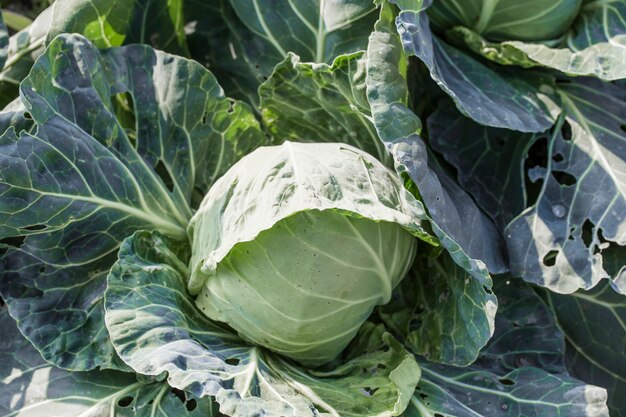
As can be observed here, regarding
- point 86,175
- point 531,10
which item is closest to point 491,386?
point 531,10

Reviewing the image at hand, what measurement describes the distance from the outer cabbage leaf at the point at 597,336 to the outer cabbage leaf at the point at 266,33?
1141 millimetres

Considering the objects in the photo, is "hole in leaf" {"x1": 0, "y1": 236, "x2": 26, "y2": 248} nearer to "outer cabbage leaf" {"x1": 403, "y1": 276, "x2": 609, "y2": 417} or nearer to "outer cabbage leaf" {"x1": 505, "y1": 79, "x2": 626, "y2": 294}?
"outer cabbage leaf" {"x1": 403, "y1": 276, "x2": 609, "y2": 417}

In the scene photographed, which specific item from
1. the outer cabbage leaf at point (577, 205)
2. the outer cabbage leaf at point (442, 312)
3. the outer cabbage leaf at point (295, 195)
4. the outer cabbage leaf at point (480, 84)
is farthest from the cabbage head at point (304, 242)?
the outer cabbage leaf at point (577, 205)

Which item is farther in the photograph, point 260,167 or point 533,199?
point 533,199

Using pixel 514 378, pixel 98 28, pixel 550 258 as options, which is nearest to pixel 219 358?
pixel 514 378

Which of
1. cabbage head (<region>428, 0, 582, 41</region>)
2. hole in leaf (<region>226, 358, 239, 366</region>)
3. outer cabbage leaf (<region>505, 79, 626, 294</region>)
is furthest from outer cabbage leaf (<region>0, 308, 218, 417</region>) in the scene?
cabbage head (<region>428, 0, 582, 41</region>)

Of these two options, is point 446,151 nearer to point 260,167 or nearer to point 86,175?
point 260,167

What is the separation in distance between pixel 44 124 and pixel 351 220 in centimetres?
91

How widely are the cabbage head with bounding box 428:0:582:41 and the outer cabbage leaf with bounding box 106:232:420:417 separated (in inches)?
43.2

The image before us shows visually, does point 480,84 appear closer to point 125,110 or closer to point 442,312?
point 442,312

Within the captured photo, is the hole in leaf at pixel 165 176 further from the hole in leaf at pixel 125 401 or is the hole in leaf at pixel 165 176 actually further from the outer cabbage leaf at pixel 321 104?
the hole in leaf at pixel 125 401

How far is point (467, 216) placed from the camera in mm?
2303

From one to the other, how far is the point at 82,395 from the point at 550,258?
150cm

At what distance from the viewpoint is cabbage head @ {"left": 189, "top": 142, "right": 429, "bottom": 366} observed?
194 cm
